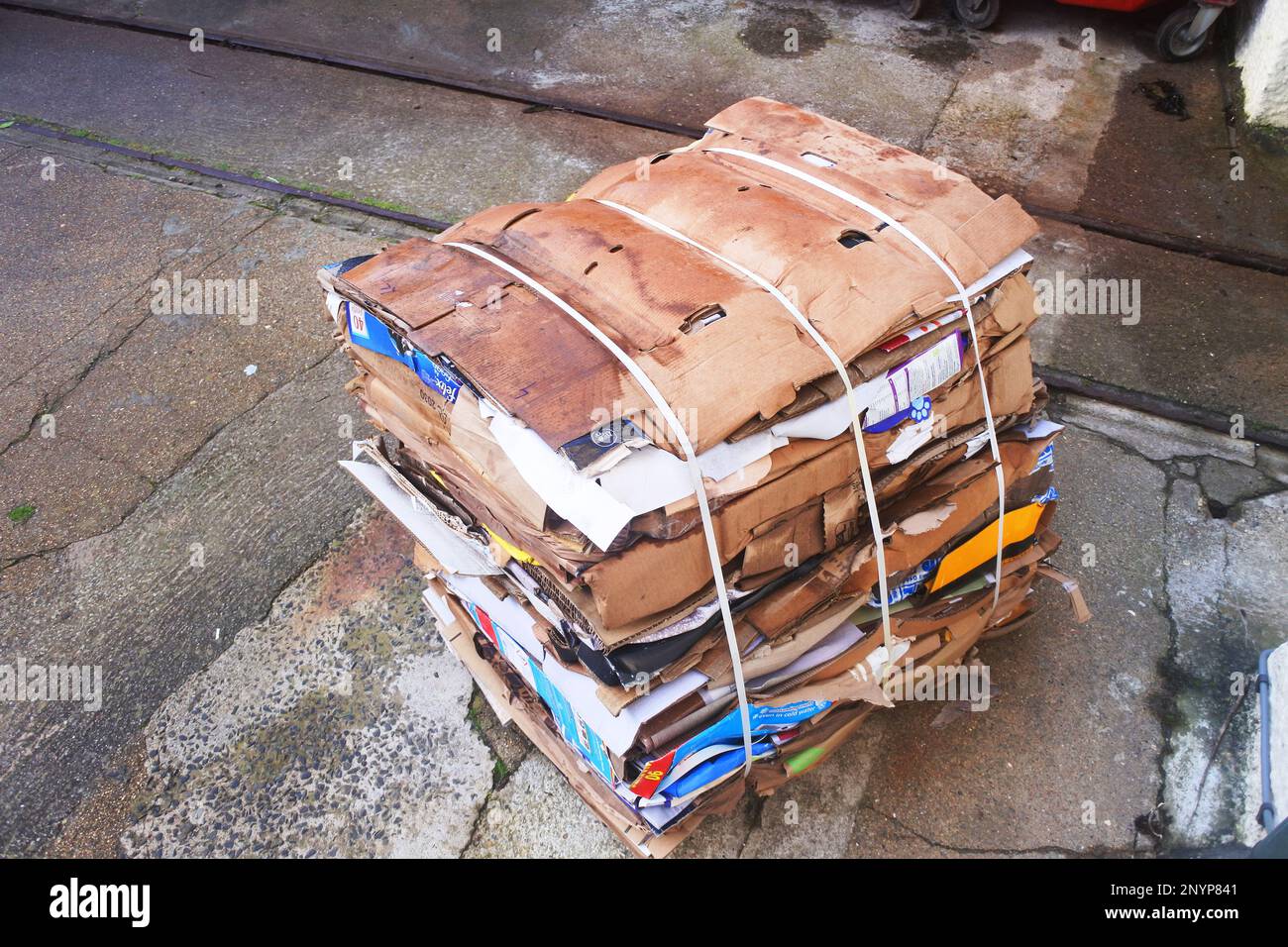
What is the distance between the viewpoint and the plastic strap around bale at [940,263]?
7.23 feet

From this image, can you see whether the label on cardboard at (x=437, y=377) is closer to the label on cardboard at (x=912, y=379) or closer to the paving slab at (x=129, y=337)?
the label on cardboard at (x=912, y=379)

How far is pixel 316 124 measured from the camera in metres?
5.89

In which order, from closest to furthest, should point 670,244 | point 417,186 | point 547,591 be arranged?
point 547,591
point 670,244
point 417,186

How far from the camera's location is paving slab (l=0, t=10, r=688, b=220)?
17.5 feet

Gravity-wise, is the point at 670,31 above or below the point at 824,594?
above

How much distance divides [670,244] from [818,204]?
0.43 m

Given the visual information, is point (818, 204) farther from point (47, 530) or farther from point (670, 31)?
point (670, 31)

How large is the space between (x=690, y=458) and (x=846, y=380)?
43 centimetres

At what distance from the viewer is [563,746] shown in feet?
8.63

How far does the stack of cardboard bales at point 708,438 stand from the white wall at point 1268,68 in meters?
4.32

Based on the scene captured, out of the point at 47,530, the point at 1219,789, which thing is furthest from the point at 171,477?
the point at 1219,789

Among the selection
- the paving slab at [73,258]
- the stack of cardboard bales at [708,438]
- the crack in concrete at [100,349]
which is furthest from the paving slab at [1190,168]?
the paving slab at [73,258]

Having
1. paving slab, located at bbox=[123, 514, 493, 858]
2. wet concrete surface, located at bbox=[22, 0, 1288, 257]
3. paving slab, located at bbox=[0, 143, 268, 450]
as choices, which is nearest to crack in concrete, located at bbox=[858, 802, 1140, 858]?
paving slab, located at bbox=[123, 514, 493, 858]
